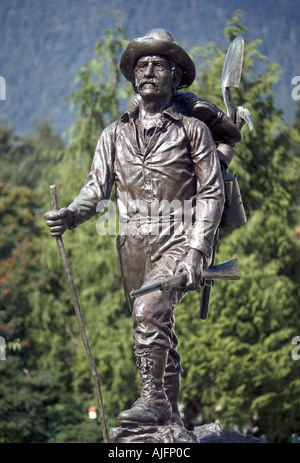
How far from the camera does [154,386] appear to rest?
7.55 metres

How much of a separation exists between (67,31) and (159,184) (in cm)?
4807

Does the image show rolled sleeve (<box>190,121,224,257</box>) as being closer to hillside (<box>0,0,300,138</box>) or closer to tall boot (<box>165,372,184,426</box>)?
tall boot (<box>165,372,184,426</box>)

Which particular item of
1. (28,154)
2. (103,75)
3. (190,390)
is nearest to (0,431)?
(190,390)

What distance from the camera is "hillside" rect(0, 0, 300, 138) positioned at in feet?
157

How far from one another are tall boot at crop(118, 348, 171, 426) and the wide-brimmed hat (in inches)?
83.1

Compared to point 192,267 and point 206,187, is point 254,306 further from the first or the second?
point 192,267

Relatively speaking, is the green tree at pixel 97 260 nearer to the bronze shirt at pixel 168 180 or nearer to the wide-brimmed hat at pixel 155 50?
the bronze shirt at pixel 168 180

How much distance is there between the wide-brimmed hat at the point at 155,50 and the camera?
7996 millimetres

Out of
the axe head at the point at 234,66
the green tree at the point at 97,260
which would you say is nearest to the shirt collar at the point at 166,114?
the axe head at the point at 234,66

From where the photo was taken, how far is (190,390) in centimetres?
1823

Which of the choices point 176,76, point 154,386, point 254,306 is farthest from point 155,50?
point 254,306

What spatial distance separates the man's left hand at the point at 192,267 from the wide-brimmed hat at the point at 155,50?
141cm

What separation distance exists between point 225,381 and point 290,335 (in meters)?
1.35
